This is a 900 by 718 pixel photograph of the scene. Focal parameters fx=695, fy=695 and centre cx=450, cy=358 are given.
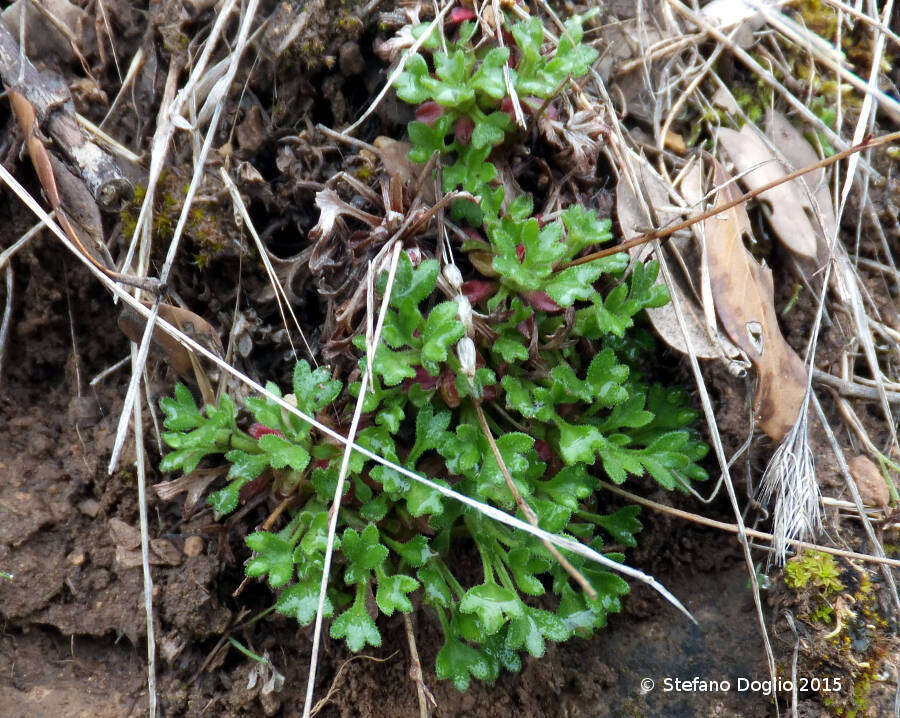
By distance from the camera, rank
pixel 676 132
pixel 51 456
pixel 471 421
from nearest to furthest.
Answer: pixel 471 421 < pixel 51 456 < pixel 676 132

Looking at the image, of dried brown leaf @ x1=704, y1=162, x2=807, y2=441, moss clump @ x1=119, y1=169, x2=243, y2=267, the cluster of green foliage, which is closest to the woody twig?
moss clump @ x1=119, y1=169, x2=243, y2=267

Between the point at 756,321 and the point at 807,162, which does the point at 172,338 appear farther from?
the point at 807,162

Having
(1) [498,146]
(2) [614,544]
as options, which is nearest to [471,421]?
(2) [614,544]

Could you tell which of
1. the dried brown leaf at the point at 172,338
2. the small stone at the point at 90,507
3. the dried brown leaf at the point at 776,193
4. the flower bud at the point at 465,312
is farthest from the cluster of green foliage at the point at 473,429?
the dried brown leaf at the point at 776,193

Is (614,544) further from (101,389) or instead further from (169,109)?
(169,109)

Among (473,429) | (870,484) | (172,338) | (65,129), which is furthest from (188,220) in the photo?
(870,484)

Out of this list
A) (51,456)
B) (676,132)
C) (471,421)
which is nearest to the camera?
(471,421)

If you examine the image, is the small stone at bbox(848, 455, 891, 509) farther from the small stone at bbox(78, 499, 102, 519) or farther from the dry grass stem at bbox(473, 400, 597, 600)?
the small stone at bbox(78, 499, 102, 519)

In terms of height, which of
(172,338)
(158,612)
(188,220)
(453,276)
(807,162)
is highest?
(188,220)
